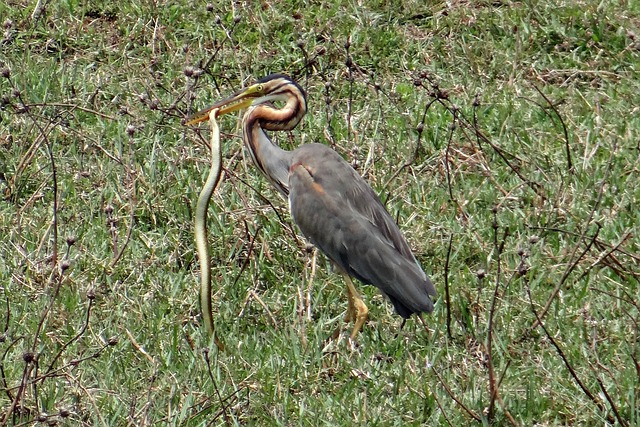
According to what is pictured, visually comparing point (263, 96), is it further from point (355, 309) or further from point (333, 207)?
point (355, 309)

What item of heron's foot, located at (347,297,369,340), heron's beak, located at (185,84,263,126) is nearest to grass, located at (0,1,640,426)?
heron's foot, located at (347,297,369,340)

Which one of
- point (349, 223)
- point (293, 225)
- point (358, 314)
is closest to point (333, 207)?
point (349, 223)

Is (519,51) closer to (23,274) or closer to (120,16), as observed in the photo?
(120,16)

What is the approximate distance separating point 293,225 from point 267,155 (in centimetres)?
38

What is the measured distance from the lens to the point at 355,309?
6.12m

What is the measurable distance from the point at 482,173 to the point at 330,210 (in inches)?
50.3

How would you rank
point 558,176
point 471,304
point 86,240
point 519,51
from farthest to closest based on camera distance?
point 519,51 < point 558,176 < point 86,240 < point 471,304

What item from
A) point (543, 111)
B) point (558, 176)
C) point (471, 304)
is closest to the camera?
point (471, 304)

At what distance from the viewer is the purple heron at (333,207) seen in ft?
19.8

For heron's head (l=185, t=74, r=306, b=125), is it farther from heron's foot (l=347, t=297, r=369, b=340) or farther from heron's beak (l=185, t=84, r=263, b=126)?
heron's foot (l=347, t=297, r=369, b=340)

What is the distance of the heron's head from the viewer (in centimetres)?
697

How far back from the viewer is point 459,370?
5609 mm

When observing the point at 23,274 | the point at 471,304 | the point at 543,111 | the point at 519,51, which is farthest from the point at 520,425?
the point at 519,51

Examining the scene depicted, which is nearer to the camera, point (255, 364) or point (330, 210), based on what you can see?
point (255, 364)
